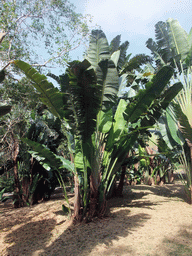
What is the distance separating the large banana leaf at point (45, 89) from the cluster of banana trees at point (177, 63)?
3319mm

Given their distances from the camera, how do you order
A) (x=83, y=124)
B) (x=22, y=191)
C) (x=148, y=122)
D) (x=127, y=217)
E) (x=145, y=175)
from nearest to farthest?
(x=83, y=124), (x=127, y=217), (x=148, y=122), (x=22, y=191), (x=145, y=175)

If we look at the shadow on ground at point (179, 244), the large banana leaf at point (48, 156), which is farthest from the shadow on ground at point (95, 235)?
the large banana leaf at point (48, 156)

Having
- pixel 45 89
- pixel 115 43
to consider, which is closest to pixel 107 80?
pixel 45 89

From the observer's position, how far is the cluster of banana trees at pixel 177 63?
5746mm

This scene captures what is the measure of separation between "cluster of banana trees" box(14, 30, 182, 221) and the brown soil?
1.77 feet

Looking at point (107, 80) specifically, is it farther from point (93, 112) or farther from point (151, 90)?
point (151, 90)

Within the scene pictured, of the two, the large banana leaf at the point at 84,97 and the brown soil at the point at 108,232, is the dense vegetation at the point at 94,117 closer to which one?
the large banana leaf at the point at 84,97

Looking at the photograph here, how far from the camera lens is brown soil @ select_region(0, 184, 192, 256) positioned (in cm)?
329

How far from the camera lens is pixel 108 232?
12.7 ft

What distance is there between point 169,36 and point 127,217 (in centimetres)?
584

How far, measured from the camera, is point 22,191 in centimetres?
629

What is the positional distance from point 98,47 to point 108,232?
4.07m

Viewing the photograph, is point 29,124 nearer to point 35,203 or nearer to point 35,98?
point 35,98

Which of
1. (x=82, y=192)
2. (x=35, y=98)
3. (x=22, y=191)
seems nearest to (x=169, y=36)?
(x=35, y=98)
